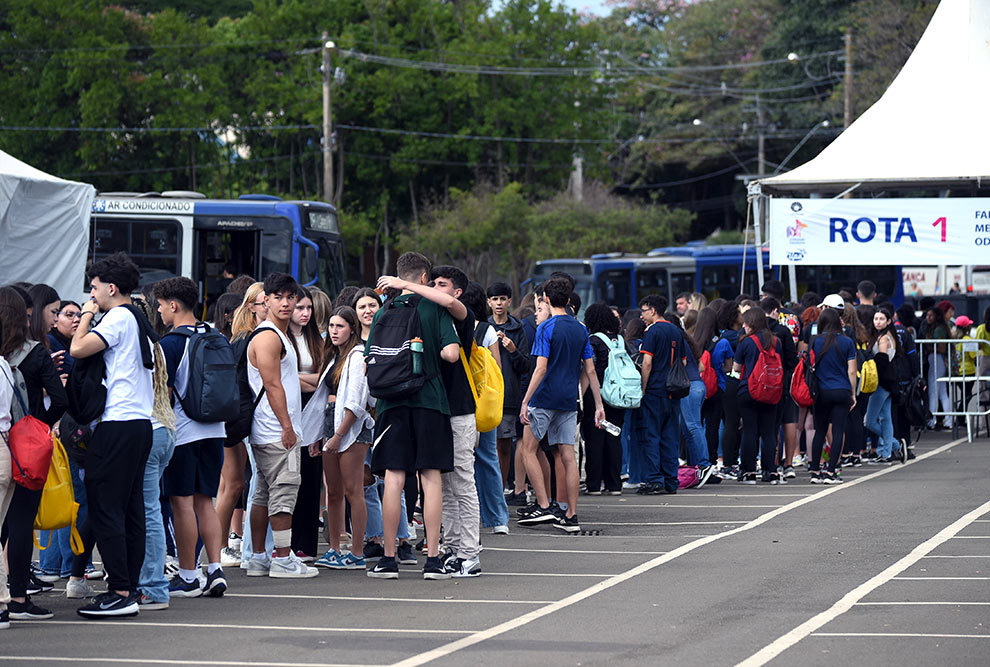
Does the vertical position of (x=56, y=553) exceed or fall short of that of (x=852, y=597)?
it exceeds it

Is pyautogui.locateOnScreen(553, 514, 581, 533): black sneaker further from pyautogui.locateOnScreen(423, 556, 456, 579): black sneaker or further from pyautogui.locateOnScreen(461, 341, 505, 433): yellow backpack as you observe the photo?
pyautogui.locateOnScreen(423, 556, 456, 579): black sneaker

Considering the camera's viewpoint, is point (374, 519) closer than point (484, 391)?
No

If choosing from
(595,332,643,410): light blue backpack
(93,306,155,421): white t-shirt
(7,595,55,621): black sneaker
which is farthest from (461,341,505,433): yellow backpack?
(595,332,643,410): light blue backpack

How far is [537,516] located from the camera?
11.6 metres

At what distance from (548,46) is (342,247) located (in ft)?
78.8

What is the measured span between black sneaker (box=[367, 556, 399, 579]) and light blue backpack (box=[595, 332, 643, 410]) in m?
4.49

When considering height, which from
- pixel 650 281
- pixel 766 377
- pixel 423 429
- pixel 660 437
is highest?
pixel 650 281

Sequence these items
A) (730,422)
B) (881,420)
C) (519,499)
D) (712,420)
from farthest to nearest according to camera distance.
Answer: (881,420), (712,420), (730,422), (519,499)

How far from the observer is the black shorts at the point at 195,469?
8.20 meters

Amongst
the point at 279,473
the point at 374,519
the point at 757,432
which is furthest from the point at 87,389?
the point at 757,432

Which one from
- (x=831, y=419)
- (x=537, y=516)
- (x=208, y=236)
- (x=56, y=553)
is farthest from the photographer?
(x=208, y=236)

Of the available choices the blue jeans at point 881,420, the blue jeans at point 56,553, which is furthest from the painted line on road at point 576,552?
Result: the blue jeans at point 881,420

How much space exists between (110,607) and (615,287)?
29030 millimetres

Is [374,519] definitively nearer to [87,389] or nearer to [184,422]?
[184,422]
